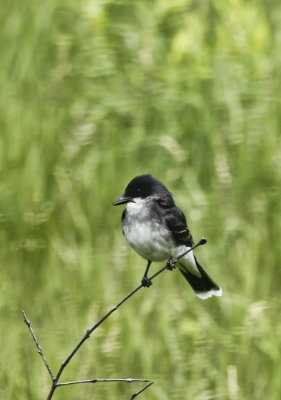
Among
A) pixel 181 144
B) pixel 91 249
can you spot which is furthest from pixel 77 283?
pixel 181 144

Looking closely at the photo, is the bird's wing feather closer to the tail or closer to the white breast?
the white breast

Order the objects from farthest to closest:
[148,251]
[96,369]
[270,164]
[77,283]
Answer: [270,164]
[77,283]
[96,369]
[148,251]

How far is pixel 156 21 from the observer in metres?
5.78

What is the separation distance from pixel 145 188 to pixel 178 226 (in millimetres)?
216

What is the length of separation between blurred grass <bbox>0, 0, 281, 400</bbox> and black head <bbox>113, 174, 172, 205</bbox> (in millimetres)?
759

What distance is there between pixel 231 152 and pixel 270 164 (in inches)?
9.2

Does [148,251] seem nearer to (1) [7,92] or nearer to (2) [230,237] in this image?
(2) [230,237]

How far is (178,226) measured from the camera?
4051 millimetres

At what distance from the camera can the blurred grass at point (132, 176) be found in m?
4.54

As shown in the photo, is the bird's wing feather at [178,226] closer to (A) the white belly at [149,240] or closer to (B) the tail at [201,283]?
(A) the white belly at [149,240]

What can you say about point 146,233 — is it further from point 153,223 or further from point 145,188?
point 145,188

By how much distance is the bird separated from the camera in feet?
12.9

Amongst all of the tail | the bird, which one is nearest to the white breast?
the bird

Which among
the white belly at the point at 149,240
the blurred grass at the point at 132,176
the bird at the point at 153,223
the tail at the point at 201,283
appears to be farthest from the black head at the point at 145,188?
the blurred grass at the point at 132,176
